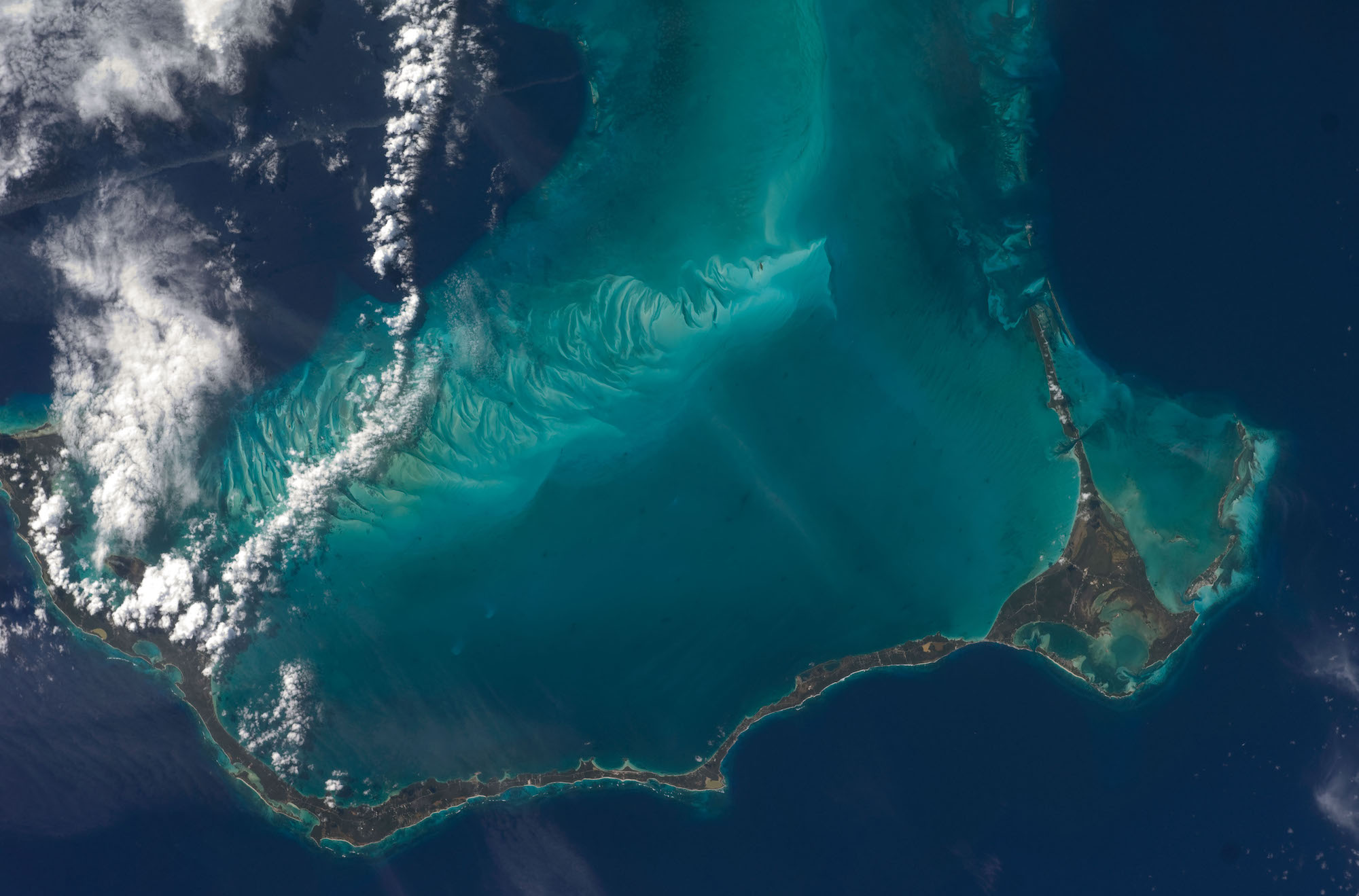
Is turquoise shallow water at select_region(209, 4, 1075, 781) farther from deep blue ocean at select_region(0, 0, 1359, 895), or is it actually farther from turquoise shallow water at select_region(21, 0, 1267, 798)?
deep blue ocean at select_region(0, 0, 1359, 895)

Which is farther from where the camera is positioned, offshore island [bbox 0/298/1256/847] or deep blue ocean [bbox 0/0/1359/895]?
offshore island [bbox 0/298/1256/847]

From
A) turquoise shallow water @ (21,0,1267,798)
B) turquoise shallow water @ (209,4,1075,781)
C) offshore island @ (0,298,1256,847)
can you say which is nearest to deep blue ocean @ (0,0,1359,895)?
offshore island @ (0,298,1256,847)

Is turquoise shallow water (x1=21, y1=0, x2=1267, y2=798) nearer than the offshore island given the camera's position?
Yes

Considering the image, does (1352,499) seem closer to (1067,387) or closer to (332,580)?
(1067,387)

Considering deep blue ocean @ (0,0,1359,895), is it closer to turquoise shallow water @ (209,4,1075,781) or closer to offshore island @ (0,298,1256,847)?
offshore island @ (0,298,1256,847)

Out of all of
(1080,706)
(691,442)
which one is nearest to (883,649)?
(1080,706)

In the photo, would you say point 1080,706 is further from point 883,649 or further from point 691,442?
point 691,442

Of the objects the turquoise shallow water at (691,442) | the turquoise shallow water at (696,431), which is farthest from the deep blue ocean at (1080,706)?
the turquoise shallow water at (691,442)
